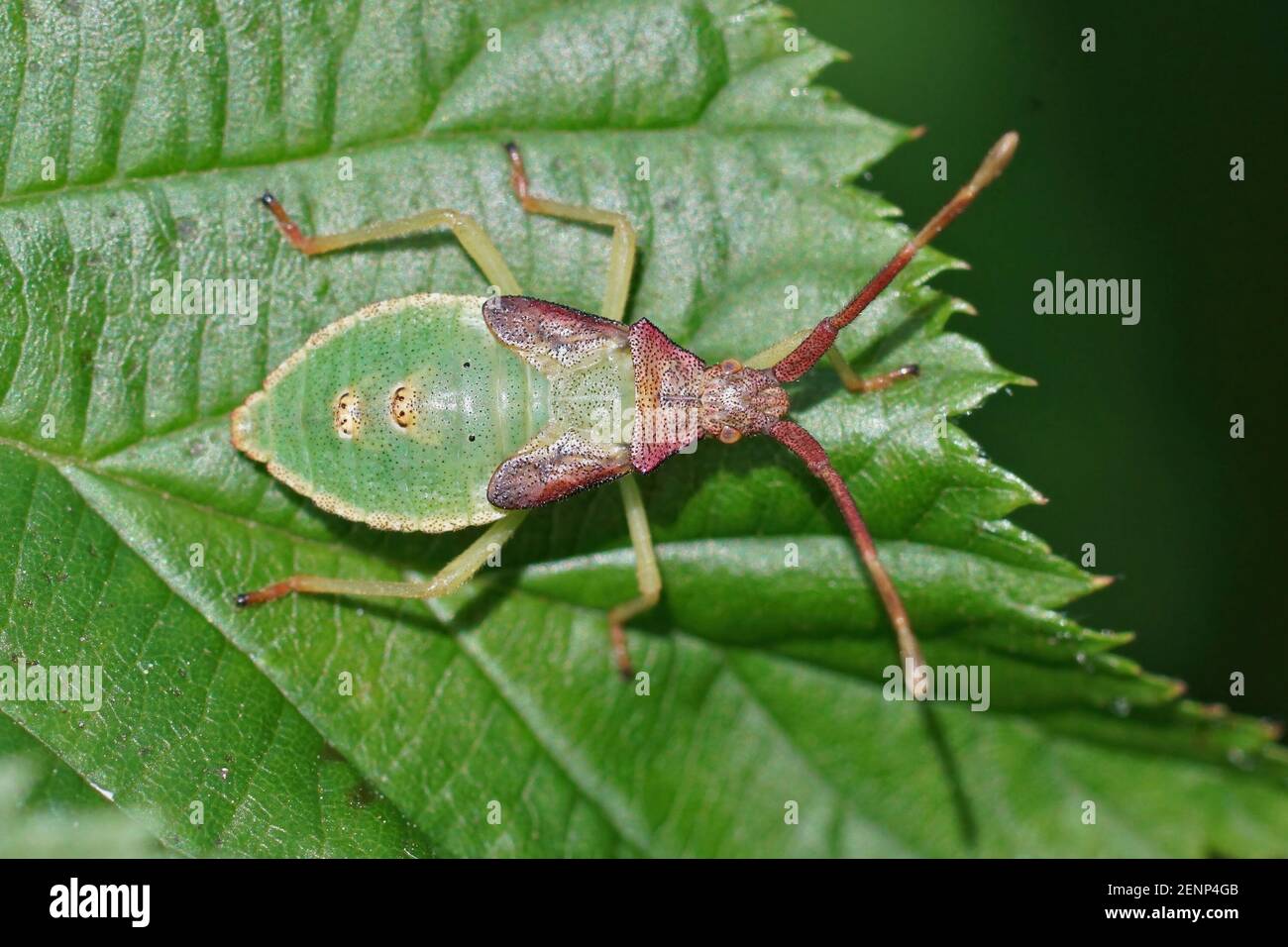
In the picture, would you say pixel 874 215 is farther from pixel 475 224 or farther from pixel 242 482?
pixel 242 482

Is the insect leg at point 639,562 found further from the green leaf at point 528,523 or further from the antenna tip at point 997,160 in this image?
the antenna tip at point 997,160

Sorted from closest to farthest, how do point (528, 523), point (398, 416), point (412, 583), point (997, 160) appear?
point (997, 160)
point (398, 416)
point (412, 583)
point (528, 523)

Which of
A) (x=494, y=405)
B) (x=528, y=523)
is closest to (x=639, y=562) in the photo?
(x=528, y=523)

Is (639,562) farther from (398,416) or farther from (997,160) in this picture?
(997,160)

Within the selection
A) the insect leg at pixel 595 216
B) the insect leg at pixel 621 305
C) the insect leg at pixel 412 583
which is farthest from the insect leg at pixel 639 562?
the insect leg at pixel 595 216

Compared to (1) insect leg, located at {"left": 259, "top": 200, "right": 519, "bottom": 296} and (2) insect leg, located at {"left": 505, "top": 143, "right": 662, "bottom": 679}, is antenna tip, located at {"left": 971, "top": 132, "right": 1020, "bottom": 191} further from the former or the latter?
(1) insect leg, located at {"left": 259, "top": 200, "right": 519, "bottom": 296}

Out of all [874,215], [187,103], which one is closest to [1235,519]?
[874,215]
